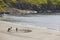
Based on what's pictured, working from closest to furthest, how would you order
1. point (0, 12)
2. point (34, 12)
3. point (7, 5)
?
point (0, 12), point (7, 5), point (34, 12)

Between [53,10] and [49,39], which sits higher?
[49,39]

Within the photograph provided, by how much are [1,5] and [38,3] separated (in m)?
8.07

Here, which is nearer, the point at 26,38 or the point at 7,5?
the point at 26,38

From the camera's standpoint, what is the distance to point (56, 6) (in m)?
38.9

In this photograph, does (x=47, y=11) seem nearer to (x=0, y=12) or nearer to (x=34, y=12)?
(x=34, y=12)

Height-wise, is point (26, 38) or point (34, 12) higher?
point (26, 38)

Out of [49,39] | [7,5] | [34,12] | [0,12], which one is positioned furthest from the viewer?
[34,12]

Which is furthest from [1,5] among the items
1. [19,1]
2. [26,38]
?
[26,38]

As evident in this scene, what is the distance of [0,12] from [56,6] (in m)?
11.8

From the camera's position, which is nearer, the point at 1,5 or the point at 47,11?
the point at 1,5

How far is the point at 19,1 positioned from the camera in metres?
36.1

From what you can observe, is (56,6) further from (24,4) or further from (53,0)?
(24,4)

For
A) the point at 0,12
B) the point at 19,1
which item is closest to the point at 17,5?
the point at 19,1

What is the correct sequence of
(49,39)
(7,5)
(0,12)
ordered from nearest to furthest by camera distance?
(49,39)
(0,12)
(7,5)
